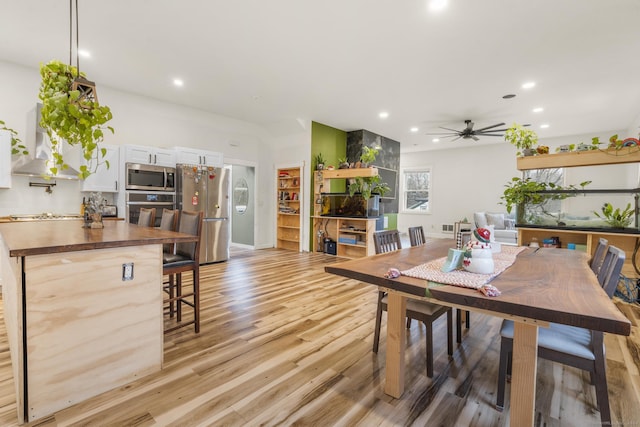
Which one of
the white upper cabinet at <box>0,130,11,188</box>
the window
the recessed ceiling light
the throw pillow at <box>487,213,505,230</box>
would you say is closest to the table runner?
the recessed ceiling light

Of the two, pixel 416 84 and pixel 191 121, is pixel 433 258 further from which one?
pixel 191 121

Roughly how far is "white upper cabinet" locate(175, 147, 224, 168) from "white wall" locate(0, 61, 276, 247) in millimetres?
500

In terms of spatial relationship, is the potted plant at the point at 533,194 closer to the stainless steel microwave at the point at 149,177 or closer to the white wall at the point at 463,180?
the white wall at the point at 463,180

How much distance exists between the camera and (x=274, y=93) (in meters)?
4.85

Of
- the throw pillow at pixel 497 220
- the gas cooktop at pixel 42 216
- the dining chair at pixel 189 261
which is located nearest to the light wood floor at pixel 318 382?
the dining chair at pixel 189 261

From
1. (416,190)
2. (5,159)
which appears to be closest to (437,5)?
(5,159)

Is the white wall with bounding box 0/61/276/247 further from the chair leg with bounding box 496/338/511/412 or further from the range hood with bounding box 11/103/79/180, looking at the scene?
the chair leg with bounding box 496/338/511/412

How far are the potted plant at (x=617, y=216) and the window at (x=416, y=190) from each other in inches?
249

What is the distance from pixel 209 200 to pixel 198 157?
0.82 m

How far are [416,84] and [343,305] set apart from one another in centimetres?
343

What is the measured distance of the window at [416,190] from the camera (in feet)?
32.6

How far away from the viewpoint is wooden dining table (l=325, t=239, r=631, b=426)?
1.03 m

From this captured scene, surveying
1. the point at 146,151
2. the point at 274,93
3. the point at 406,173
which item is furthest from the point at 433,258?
the point at 406,173

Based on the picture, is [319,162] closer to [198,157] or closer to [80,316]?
[198,157]
